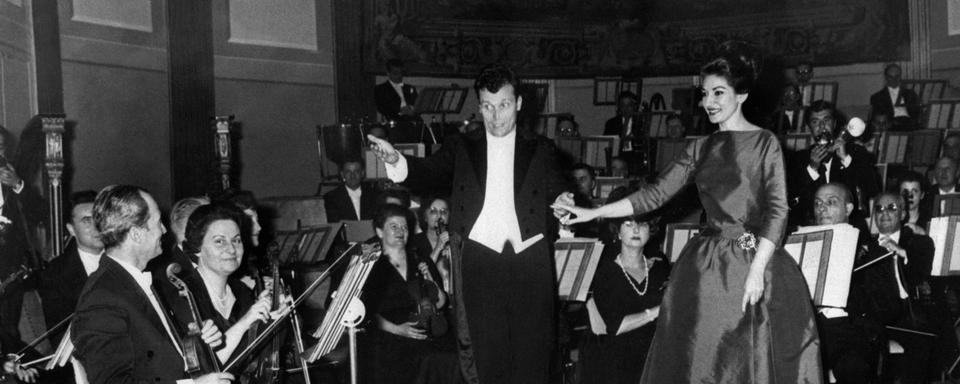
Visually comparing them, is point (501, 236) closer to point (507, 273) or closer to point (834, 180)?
point (507, 273)

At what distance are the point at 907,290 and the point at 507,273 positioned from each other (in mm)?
3141

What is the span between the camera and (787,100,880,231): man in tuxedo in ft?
26.9

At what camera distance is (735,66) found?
4.20 metres

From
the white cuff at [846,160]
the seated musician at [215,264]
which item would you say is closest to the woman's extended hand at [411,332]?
the seated musician at [215,264]

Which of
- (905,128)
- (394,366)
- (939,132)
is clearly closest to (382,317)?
(394,366)

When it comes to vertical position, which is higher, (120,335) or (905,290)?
(120,335)

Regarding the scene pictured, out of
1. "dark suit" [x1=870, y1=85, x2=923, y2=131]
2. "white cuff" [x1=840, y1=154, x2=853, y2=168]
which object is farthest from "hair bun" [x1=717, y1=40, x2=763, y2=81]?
"dark suit" [x1=870, y1=85, x2=923, y2=131]

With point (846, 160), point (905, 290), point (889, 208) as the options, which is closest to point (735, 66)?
point (905, 290)

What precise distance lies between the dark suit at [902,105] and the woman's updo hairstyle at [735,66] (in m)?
8.47

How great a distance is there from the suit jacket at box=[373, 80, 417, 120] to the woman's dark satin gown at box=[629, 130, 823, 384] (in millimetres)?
8379

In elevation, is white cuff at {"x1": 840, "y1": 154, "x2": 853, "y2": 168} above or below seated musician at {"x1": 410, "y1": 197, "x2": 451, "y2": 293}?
above

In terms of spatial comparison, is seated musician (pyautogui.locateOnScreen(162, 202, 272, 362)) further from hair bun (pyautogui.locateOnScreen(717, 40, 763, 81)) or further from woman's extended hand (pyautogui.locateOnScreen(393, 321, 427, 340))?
hair bun (pyautogui.locateOnScreen(717, 40, 763, 81))

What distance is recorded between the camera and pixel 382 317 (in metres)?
6.14

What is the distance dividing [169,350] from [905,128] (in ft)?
34.0
